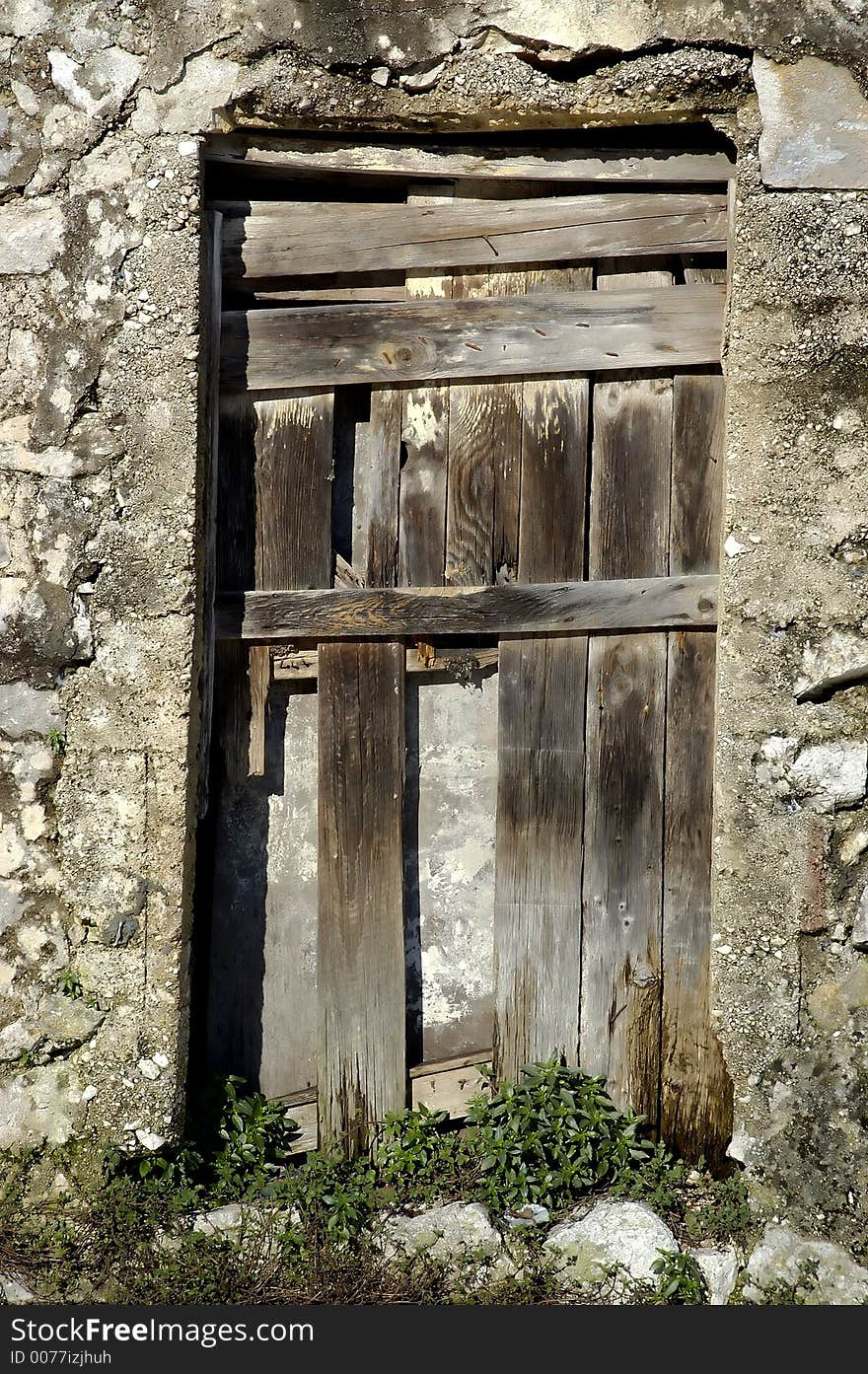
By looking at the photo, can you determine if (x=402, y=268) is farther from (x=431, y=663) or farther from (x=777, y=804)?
(x=777, y=804)

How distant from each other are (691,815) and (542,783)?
42 cm

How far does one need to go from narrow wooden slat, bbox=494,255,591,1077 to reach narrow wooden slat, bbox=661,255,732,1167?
256mm

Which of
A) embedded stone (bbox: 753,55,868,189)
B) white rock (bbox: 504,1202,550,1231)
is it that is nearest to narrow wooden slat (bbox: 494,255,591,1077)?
white rock (bbox: 504,1202,550,1231)

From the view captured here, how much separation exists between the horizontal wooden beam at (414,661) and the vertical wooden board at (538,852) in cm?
7

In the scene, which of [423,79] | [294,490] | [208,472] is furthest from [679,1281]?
[423,79]

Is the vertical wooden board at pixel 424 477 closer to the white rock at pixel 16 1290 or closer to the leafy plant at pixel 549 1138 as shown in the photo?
the leafy plant at pixel 549 1138

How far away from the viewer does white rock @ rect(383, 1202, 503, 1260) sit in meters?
2.51

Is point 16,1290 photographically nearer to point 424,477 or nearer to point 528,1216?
point 528,1216

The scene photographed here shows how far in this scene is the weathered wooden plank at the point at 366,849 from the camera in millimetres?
2787

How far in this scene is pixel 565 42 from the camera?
2.46 meters

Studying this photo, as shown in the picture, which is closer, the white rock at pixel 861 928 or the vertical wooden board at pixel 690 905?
the white rock at pixel 861 928

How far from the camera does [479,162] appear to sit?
2676 millimetres

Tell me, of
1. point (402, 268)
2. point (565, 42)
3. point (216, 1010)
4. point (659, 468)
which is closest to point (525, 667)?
point (659, 468)

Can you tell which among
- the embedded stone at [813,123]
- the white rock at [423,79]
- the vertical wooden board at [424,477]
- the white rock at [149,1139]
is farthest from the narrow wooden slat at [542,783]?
the white rock at [149,1139]
